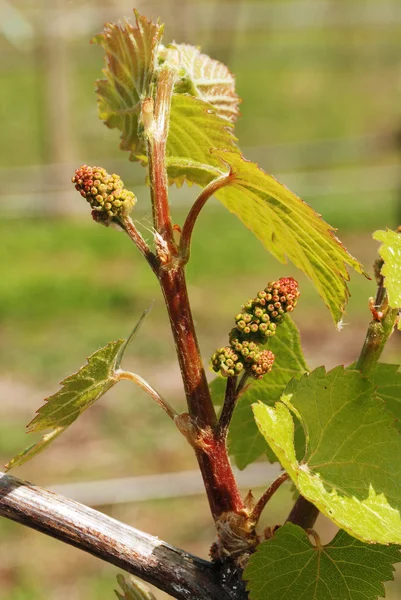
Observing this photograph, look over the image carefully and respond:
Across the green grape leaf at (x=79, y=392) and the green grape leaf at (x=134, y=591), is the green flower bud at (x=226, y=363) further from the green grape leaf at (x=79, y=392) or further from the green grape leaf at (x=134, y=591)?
the green grape leaf at (x=134, y=591)

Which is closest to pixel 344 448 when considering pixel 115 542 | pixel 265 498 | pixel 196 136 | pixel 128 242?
pixel 265 498

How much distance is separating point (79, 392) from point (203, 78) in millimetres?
318

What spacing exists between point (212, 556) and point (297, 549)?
7 cm

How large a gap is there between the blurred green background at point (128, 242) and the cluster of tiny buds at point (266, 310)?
0.49ft

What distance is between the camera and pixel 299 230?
2.06 ft

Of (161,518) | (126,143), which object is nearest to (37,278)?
(161,518)

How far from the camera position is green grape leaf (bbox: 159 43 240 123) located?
2.37 feet

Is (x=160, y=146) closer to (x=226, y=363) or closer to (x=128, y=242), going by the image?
(x=226, y=363)

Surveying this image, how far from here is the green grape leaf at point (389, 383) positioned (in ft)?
2.22

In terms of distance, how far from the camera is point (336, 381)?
60 centimetres

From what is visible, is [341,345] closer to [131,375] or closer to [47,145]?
[47,145]

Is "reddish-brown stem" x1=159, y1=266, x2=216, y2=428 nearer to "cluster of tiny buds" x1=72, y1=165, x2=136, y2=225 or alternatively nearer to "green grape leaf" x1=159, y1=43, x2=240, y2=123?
"cluster of tiny buds" x1=72, y1=165, x2=136, y2=225

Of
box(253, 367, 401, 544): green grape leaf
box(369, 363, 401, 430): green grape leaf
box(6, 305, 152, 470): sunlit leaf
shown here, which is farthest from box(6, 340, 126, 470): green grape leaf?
box(369, 363, 401, 430): green grape leaf

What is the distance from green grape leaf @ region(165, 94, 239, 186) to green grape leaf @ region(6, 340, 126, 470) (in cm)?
17
